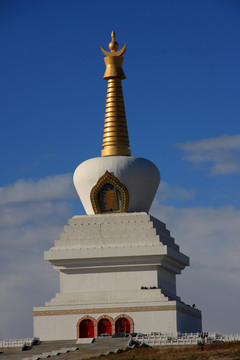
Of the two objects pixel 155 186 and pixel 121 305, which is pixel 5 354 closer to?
pixel 121 305

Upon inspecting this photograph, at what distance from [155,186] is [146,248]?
18.2 feet

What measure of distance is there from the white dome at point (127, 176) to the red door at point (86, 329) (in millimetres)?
8044

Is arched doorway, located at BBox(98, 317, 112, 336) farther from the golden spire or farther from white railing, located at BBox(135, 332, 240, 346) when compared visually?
the golden spire

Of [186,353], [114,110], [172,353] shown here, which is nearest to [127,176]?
[114,110]

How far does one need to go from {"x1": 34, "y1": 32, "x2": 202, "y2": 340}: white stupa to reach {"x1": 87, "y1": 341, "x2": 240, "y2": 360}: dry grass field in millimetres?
7889

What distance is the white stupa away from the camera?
67125mm

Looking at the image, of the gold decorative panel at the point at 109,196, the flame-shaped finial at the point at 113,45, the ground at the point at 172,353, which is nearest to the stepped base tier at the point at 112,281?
the gold decorative panel at the point at 109,196

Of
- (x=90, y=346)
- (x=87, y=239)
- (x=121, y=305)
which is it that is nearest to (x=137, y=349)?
(x=90, y=346)

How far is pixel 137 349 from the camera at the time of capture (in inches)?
2323

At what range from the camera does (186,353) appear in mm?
56375

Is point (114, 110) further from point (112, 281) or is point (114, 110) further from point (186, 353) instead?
point (186, 353)

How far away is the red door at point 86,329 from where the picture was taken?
67.2 m

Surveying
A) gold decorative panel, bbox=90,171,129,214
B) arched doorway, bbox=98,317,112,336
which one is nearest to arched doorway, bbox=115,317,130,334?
arched doorway, bbox=98,317,112,336

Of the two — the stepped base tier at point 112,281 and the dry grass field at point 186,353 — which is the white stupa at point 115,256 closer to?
the stepped base tier at point 112,281
